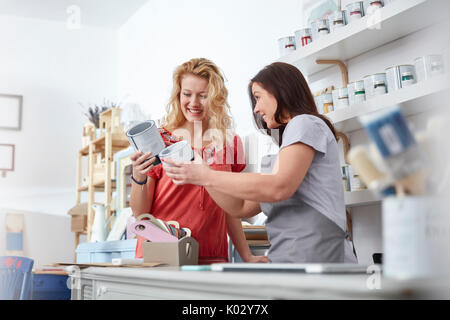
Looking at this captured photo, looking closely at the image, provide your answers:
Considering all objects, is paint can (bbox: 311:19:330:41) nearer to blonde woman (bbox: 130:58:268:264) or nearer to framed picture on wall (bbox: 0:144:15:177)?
blonde woman (bbox: 130:58:268:264)

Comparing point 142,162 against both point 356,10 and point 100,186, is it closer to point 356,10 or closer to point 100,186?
point 356,10

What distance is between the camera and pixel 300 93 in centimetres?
108

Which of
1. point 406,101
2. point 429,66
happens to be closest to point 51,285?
point 406,101

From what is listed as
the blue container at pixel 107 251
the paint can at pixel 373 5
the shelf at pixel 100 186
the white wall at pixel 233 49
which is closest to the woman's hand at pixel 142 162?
the white wall at pixel 233 49

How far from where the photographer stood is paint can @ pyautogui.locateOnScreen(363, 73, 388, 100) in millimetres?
1588

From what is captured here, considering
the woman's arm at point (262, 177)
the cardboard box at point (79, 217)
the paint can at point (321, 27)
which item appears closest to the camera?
the woman's arm at point (262, 177)

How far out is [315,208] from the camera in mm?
944

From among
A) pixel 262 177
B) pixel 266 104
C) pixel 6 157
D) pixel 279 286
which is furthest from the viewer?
pixel 6 157

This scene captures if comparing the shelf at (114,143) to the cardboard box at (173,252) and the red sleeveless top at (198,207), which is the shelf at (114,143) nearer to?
the red sleeveless top at (198,207)

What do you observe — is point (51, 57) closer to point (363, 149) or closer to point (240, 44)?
point (240, 44)

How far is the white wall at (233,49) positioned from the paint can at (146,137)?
553 mm

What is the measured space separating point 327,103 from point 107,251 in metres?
1.53

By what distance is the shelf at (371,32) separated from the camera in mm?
1497

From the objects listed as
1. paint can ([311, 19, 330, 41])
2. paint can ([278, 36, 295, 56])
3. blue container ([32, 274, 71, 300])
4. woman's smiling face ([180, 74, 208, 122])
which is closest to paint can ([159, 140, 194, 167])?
woman's smiling face ([180, 74, 208, 122])
